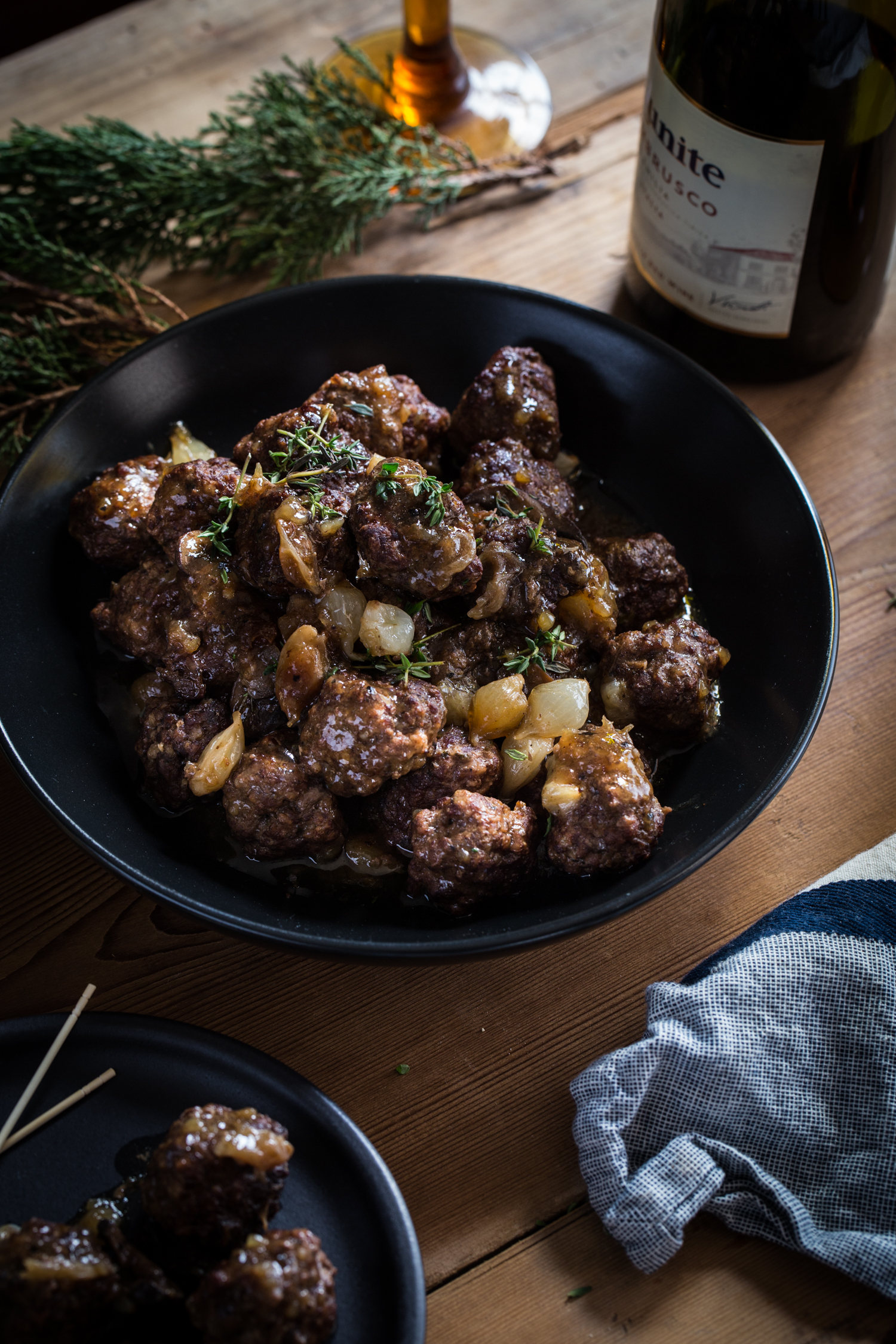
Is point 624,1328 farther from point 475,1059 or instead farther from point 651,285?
point 651,285

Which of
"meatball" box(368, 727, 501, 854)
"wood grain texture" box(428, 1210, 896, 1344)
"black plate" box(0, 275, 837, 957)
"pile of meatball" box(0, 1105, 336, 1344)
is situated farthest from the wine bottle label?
"pile of meatball" box(0, 1105, 336, 1344)

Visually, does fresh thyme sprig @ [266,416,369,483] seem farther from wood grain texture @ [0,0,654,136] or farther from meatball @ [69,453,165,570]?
wood grain texture @ [0,0,654,136]

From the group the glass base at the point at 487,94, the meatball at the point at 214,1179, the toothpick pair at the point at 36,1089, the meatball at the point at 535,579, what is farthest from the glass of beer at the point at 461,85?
the meatball at the point at 214,1179

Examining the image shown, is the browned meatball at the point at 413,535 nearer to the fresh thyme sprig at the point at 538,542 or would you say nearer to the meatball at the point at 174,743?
the fresh thyme sprig at the point at 538,542

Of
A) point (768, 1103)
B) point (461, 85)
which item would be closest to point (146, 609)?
point (768, 1103)

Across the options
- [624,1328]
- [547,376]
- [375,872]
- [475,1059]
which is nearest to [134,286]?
[547,376]

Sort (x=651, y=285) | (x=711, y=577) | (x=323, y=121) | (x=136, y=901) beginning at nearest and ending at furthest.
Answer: (x=136, y=901) < (x=711, y=577) < (x=651, y=285) < (x=323, y=121)
